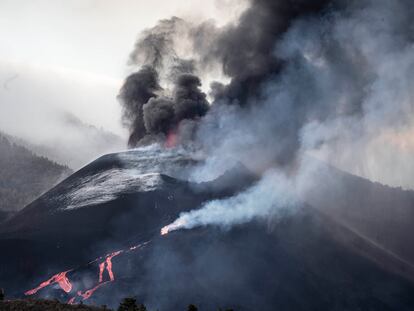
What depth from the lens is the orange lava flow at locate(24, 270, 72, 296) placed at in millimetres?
82312

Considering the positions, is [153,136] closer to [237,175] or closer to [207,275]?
[237,175]

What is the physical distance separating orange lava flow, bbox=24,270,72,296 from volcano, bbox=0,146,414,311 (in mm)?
164

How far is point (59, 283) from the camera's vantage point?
83562 millimetres

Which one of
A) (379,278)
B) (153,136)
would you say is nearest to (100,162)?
(153,136)

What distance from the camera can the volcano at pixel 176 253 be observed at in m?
84.0

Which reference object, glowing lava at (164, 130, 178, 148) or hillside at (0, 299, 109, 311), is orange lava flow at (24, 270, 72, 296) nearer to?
hillside at (0, 299, 109, 311)

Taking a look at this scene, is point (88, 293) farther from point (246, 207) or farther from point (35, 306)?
point (246, 207)

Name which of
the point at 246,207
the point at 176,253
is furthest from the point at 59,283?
the point at 246,207

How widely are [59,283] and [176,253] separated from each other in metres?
17.4

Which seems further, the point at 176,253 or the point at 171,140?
the point at 171,140

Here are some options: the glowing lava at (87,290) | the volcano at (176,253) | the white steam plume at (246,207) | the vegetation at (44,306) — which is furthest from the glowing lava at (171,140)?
the vegetation at (44,306)

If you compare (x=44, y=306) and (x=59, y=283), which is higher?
(x=59, y=283)

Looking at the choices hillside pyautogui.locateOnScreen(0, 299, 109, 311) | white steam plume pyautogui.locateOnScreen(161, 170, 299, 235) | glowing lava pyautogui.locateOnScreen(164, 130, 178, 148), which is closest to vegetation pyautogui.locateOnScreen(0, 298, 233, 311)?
hillside pyautogui.locateOnScreen(0, 299, 109, 311)

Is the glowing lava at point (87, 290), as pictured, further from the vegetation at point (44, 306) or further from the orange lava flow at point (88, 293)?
the vegetation at point (44, 306)
